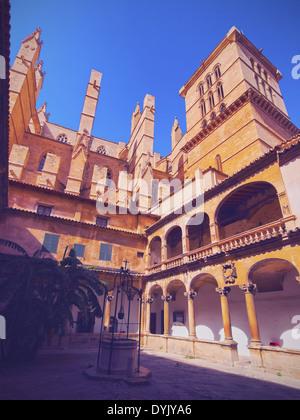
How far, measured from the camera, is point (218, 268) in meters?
12.3

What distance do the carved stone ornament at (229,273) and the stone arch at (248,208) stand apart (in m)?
3.04

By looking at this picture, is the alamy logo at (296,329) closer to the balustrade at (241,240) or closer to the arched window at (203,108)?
the balustrade at (241,240)

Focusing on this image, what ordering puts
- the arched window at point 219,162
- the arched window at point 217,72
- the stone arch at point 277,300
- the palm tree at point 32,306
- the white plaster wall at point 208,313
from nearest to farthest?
the palm tree at point 32,306 < the stone arch at point 277,300 < the white plaster wall at point 208,313 < the arched window at point 219,162 < the arched window at point 217,72

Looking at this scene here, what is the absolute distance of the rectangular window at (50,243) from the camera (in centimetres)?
1711

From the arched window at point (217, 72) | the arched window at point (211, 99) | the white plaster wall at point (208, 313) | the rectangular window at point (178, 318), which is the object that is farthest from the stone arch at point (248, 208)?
the arched window at point (217, 72)

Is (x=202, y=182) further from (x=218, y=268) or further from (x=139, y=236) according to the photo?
(x=139, y=236)

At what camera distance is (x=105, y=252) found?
743 inches

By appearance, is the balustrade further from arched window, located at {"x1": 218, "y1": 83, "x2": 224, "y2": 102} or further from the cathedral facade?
arched window, located at {"x1": 218, "y1": 83, "x2": 224, "y2": 102}

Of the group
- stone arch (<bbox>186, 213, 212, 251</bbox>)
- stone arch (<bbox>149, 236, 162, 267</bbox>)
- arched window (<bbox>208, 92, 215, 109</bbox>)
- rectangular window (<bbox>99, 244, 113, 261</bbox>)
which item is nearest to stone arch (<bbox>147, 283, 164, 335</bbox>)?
stone arch (<bbox>149, 236, 162, 267</bbox>)

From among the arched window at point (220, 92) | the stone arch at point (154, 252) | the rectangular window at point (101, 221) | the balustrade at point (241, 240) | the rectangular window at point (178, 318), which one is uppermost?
the arched window at point (220, 92)

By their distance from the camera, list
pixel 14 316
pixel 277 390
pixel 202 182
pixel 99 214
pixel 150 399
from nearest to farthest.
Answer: pixel 150 399
pixel 277 390
pixel 14 316
pixel 202 182
pixel 99 214

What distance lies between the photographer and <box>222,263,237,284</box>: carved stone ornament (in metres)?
11.3
